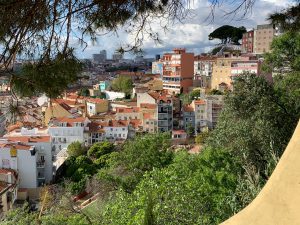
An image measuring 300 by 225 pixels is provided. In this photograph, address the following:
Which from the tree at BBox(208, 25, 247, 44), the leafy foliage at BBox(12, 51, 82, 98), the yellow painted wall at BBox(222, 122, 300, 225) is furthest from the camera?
the tree at BBox(208, 25, 247, 44)

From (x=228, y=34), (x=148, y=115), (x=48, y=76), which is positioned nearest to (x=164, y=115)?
(x=148, y=115)

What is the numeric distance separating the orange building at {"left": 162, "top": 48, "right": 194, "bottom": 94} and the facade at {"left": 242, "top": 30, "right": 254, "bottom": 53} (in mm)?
12477

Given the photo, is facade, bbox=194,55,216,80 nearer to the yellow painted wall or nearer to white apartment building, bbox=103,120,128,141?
white apartment building, bbox=103,120,128,141

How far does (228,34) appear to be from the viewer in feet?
176

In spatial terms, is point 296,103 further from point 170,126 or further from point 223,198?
point 170,126

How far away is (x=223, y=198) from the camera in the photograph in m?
6.71

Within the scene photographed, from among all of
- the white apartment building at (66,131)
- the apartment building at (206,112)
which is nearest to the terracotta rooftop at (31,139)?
the white apartment building at (66,131)

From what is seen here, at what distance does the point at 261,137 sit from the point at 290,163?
7.78m

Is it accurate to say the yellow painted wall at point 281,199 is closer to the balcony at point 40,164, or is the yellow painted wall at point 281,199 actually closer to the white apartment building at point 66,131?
the balcony at point 40,164

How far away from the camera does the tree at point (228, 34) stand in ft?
170

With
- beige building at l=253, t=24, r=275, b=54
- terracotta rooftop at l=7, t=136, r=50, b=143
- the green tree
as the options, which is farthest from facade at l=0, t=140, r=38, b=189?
beige building at l=253, t=24, r=275, b=54

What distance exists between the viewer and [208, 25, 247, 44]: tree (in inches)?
2042

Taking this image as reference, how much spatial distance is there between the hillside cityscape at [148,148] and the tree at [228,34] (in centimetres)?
1748

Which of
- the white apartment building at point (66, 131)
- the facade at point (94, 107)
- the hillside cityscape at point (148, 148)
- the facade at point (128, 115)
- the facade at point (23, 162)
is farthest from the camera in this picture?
the facade at point (94, 107)
